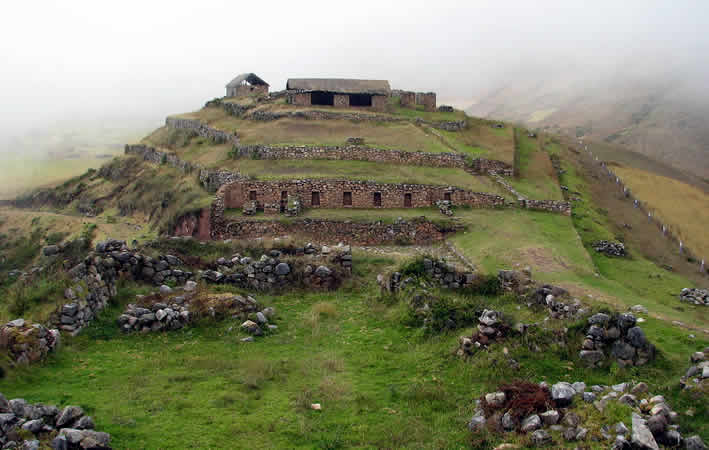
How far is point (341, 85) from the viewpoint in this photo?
50.8 metres

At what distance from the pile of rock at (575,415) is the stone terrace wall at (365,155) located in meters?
27.9

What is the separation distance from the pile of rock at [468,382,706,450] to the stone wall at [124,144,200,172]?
35212mm

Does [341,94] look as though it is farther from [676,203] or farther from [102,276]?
[102,276]

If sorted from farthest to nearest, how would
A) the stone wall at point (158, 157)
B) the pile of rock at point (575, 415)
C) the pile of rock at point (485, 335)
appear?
1. the stone wall at point (158, 157)
2. the pile of rock at point (485, 335)
3. the pile of rock at point (575, 415)

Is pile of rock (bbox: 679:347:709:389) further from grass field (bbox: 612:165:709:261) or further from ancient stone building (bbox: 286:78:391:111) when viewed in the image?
ancient stone building (bbox: 286:78:391:111)

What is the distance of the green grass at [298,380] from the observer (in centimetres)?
944

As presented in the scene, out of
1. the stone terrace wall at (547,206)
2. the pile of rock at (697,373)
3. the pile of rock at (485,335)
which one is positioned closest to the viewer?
the pile of rock at (697,373)

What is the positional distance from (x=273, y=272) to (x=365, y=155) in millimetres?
20817

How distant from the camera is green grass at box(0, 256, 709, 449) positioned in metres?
9.44

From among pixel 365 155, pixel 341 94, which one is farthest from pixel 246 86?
pixel 365 155

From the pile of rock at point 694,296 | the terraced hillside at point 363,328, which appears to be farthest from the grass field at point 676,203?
the pile of rock at point 694,296

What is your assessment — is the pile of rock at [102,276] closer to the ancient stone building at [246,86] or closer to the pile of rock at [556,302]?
the pile of rock at [556,302]

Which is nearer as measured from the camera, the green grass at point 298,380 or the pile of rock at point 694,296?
the green grass at point 298,380

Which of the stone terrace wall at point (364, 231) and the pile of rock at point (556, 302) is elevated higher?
the pile of rock at point (556, 302)
